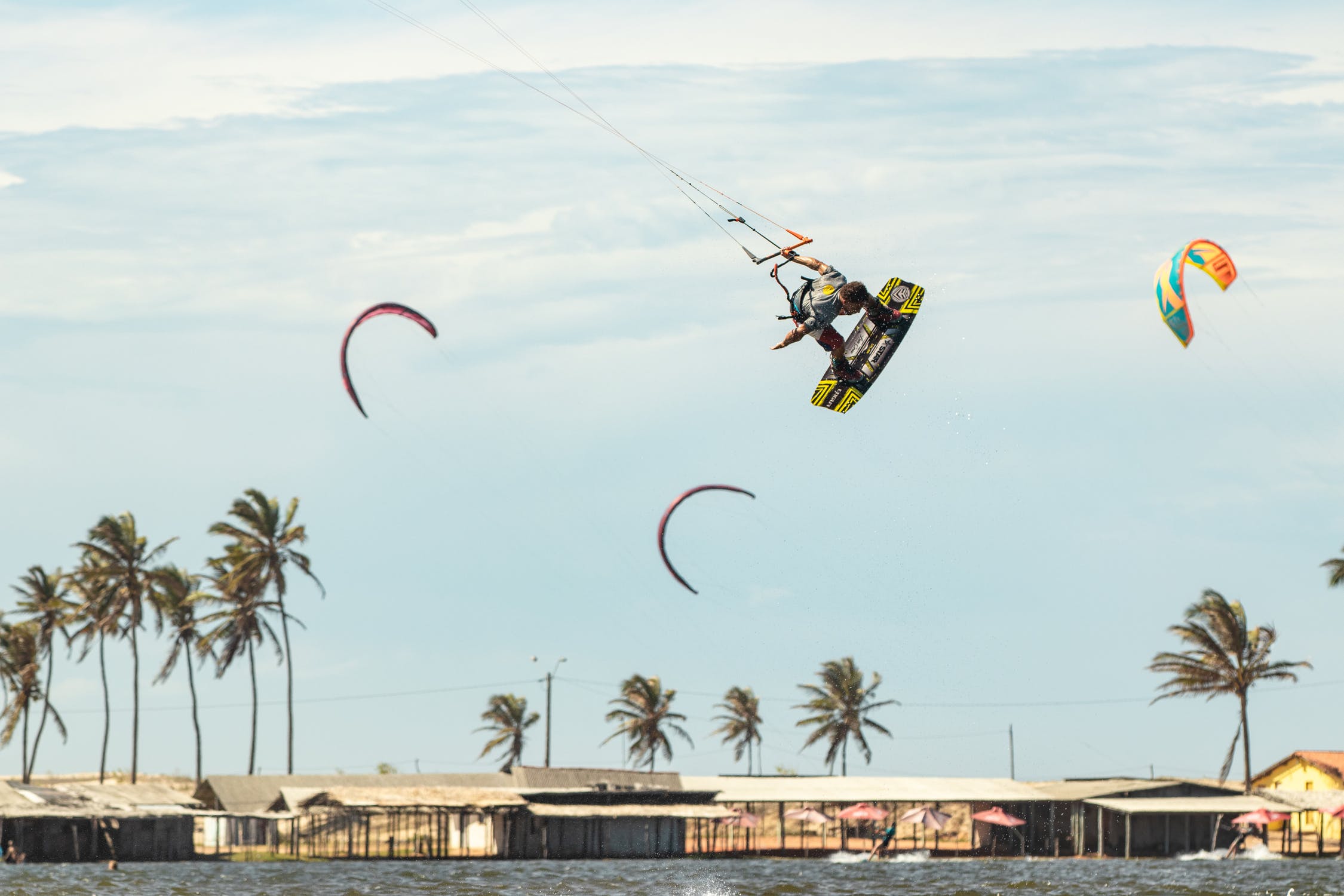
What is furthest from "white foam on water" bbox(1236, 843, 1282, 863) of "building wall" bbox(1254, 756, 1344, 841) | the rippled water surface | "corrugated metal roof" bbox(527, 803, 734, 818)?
"corrugated metal roof" bbox(527, 803, 734, 818)

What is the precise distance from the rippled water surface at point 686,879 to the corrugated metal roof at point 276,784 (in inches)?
258

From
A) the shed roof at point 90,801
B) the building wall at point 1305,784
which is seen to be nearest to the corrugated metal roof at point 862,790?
the building wall at point 1305,784

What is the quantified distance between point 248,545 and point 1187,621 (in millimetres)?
40381

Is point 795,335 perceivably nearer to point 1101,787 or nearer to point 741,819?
point 741,819

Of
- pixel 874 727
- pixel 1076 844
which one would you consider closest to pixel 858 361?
pixel 1076 844

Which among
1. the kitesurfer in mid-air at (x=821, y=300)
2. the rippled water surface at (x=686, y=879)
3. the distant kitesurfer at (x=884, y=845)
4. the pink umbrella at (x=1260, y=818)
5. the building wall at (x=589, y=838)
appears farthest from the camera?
the building wall at (x=589, y=838)

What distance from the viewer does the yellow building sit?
63.8 meters

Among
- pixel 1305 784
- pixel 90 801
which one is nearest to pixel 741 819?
pixel 90 801

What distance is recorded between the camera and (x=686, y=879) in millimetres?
42562

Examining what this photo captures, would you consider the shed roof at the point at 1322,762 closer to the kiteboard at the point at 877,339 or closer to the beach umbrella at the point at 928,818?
the beach umbrella at the point at 928,818

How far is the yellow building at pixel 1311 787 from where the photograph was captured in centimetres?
6378

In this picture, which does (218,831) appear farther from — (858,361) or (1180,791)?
(858,361)

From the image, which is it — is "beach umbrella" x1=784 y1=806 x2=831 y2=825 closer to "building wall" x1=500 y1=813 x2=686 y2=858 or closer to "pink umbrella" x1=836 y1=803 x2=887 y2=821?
"pink umbrella" x1=836 y1=803 x2=887 y2=821

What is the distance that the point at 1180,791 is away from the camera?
65.4 meters
